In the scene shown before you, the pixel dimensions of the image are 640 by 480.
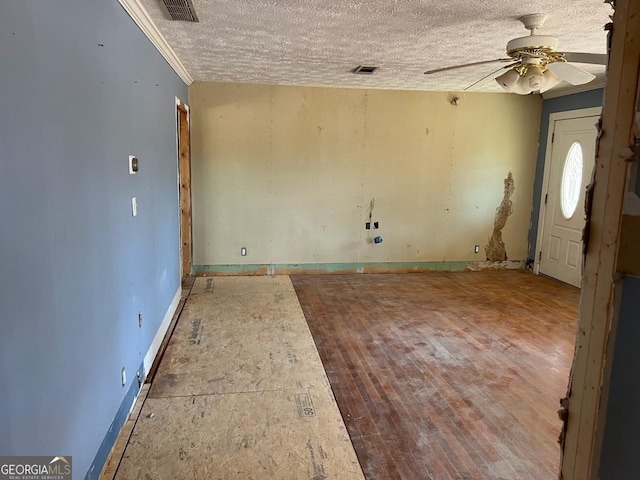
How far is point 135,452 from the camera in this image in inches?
89.0

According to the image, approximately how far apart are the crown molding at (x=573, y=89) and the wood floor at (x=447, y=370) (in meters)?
2.52

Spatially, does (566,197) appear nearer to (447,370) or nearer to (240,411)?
(447,370)

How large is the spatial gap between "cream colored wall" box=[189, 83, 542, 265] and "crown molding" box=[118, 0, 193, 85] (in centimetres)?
132

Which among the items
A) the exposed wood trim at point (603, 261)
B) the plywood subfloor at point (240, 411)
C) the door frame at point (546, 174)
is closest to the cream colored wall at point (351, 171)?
the door frame at point (546, 174)

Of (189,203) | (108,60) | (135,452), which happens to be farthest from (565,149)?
(135,452)

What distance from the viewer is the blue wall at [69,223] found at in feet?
4.31

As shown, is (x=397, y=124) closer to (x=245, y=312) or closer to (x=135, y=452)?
(x=245, y=312)

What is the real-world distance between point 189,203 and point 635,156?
5.39 m

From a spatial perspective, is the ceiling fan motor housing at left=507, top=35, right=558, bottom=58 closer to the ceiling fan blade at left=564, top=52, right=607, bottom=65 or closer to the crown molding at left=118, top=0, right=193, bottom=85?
the ceiling fan blade at left=564, top=52, right=607, bottom=65

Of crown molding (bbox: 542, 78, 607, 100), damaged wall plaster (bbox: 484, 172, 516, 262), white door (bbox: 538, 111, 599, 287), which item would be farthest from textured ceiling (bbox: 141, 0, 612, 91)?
damaged wall plaster (bbox: 484, 172, 516, 262)

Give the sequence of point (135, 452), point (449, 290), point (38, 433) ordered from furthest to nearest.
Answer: point (449, 290) → point (135, 452) → point (38, 433)

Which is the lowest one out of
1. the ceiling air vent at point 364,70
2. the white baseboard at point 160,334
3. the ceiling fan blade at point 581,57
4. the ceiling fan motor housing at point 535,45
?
the white baseboard at point 160,334

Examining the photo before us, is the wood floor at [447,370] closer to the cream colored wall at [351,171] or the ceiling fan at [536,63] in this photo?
the cream colored wall at [351,171]

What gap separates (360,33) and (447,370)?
8.83 ft
